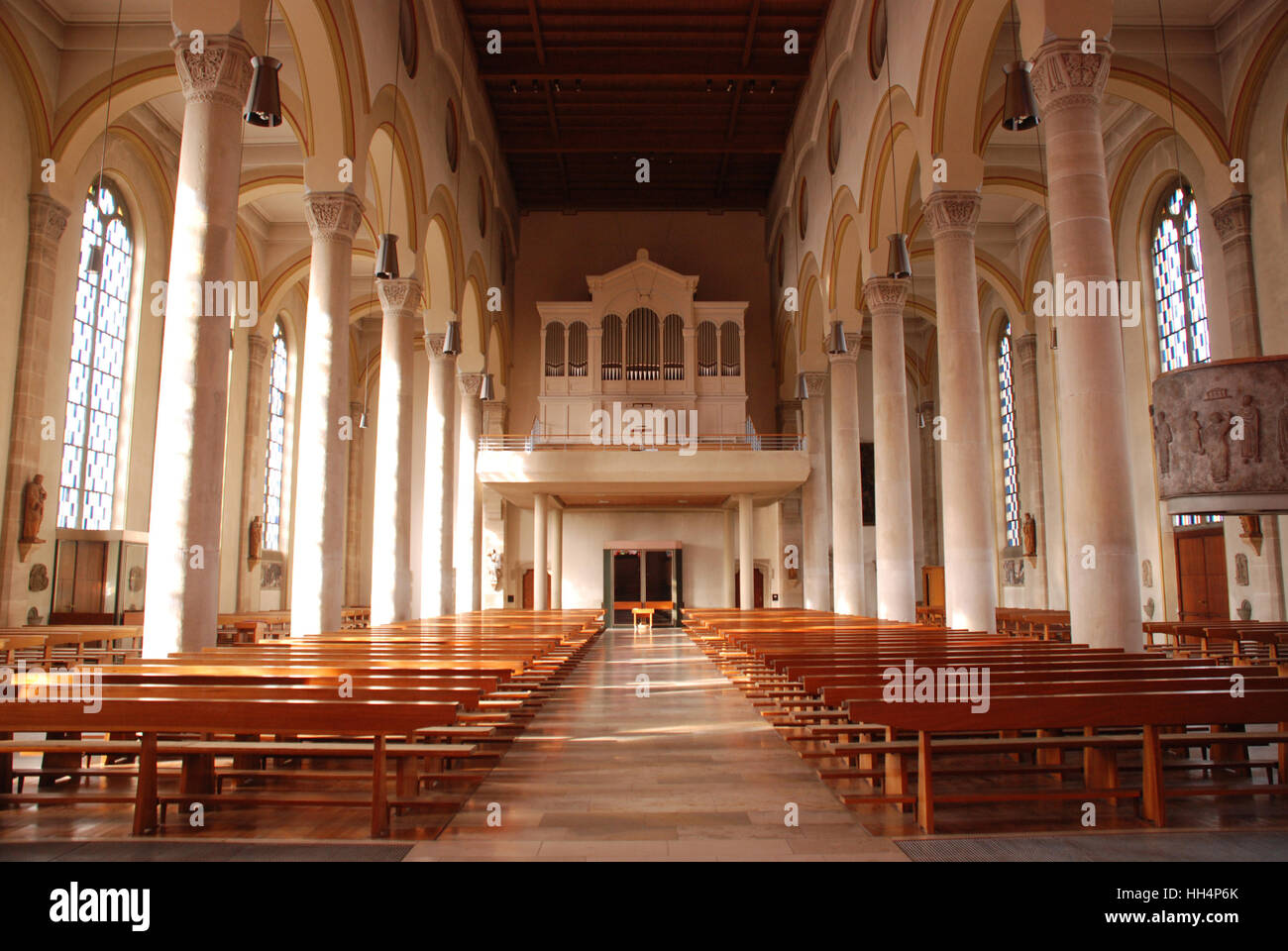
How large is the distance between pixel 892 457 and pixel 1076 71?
6602 millimetres

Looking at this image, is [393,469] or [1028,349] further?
[1028,349]

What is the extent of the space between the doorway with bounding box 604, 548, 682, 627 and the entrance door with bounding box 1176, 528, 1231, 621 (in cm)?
1234

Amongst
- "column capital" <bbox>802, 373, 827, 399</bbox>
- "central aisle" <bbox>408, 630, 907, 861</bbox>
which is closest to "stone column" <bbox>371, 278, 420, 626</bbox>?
"central aisle" <bbox>408, 630, 907, 861</bbox>

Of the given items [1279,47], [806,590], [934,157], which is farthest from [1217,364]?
[806,590]

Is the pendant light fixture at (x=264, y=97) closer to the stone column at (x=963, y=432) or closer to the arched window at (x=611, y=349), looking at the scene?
the stone column at (x=963, y=432)

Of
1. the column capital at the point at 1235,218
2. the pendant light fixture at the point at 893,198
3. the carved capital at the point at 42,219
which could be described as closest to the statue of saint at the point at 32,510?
the carved capital at the point at 42,219

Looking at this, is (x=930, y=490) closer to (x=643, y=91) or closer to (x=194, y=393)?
(x=643, y=91)

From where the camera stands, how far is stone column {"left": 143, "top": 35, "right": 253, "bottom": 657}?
21.1 ft

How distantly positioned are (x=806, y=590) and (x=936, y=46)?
1289 centimetres

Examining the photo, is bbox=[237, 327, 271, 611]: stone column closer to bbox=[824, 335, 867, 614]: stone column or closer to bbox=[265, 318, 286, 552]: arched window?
bbox=[265, 318, 286, 552]: arched window

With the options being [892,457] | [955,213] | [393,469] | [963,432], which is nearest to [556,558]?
[393,469]

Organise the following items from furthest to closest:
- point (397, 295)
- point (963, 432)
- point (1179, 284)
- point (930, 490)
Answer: point (930, 490) → point (1179, 284) → point (397, 295) → point (963, 432)

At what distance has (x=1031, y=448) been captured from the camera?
760 inches

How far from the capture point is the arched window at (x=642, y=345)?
72.2ft
